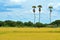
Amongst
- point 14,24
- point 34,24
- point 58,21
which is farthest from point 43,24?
point 58,21

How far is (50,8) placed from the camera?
105938mm

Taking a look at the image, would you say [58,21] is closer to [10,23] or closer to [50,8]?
[50,8]

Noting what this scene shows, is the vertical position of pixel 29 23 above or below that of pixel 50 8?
below

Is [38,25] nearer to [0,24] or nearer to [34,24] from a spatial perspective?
[34,24]

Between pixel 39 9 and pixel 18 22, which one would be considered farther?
pixel 18 22

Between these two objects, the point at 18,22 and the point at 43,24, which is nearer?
the point at 43,24

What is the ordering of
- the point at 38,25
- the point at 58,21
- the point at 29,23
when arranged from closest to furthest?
the point at 38,25 → the point at 29,23 → the point at 58,21

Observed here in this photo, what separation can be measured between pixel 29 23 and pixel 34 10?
714 cm

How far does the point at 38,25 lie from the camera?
9819cm

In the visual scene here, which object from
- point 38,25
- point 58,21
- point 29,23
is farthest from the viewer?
point 58,21

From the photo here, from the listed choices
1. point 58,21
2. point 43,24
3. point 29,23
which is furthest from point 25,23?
point 58,21

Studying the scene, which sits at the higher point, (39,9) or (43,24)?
(39,9)

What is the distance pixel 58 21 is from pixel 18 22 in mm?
22371

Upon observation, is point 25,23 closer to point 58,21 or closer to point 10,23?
point 10,23
